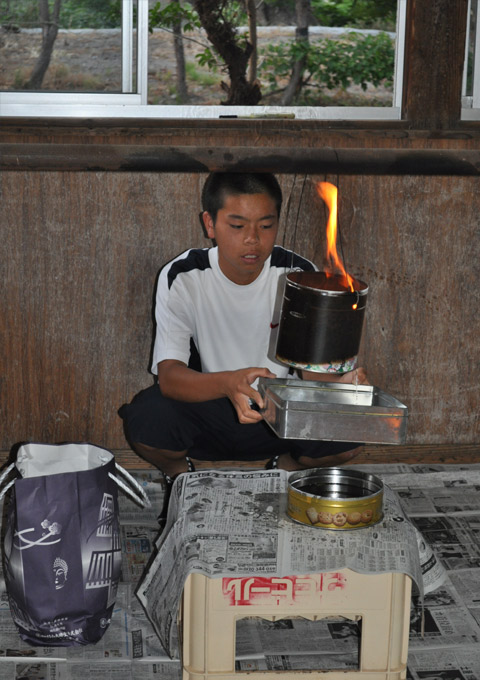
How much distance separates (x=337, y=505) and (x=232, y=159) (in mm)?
704

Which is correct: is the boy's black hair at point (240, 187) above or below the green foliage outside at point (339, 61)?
below

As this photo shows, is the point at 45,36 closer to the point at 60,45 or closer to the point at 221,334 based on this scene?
the point at 60,45

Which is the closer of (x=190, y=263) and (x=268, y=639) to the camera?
(x=268, y=639)

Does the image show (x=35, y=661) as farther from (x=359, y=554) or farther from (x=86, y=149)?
(x=86, y=149)

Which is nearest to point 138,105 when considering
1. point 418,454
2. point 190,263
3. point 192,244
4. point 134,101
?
point 134,101

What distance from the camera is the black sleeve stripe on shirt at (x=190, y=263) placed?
2.51 meters

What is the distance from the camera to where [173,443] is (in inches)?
95.7

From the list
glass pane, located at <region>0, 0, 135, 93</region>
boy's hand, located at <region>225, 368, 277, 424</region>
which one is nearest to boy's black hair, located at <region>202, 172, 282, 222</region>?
boy's hand, located at <region>225, 368, 277, 424</region>

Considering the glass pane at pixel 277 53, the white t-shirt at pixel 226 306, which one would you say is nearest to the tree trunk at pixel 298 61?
the glass pane at pixel 277 53

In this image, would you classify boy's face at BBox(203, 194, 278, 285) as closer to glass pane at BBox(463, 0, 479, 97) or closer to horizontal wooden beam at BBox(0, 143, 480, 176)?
horizontal wooden beam at BBox(0, 143, 480, 176)

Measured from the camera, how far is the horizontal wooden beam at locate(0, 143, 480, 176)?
172 cm

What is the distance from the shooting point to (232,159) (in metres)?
1.75

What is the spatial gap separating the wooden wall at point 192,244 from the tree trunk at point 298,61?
1.65 metres

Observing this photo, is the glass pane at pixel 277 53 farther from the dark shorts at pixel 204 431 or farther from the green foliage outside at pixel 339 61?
the dark shorts at pixel 204 431
